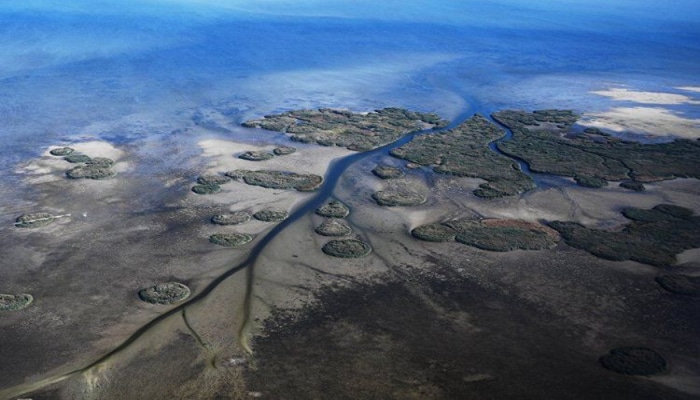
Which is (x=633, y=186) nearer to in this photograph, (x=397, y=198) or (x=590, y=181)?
(x=590, y=181)

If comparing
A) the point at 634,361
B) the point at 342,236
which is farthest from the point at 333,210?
the point at 634,361

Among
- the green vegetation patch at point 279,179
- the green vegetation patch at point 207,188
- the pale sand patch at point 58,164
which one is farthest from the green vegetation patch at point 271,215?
the pale sand patch at point 58,164

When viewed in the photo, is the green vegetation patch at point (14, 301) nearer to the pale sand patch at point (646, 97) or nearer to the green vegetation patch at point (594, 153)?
the green vegetation patch at point (594, 153)

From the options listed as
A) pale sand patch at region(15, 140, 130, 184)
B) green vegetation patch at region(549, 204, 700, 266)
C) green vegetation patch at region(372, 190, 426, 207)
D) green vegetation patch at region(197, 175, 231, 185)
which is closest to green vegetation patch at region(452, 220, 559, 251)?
green vegetation patch at region(549, 204, 700, 266)

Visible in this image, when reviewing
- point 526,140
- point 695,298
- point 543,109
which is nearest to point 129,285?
point 695,298

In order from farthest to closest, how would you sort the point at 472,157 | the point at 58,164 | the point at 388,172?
the point at 472,157
the point at 388,172
the point at 58,164

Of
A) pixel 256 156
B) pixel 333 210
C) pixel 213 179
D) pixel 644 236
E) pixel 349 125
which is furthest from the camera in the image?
pixel 349 125
